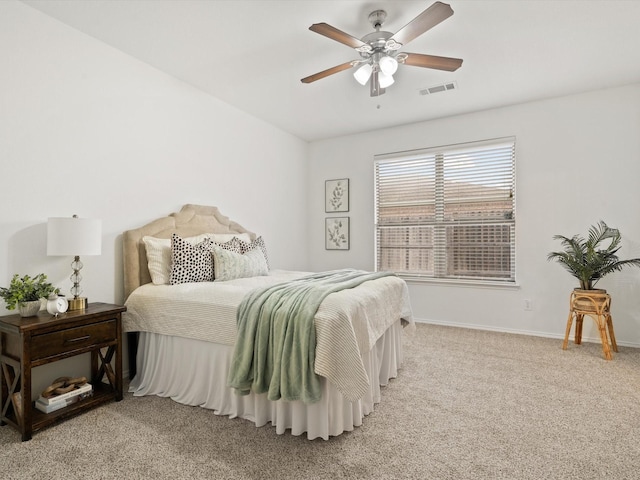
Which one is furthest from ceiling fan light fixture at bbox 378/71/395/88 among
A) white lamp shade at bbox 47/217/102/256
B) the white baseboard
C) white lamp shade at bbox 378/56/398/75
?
the white baseboard

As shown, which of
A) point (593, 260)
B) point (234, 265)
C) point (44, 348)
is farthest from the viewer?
point (593, 260)

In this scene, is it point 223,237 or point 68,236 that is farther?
point 223,237

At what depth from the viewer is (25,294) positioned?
209 centimetres

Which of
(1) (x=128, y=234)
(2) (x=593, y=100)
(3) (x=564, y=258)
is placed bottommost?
(3) (x=564, y=258)

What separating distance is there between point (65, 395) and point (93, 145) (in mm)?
1778

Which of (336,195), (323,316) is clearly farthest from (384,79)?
(336,195)

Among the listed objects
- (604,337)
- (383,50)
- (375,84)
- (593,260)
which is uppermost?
(383,50)

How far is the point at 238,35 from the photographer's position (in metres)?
2.65

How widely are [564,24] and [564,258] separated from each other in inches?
82.4

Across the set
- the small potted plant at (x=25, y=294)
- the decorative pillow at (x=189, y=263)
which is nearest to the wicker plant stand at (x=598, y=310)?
the decorative pillow at (x=189, y=263)

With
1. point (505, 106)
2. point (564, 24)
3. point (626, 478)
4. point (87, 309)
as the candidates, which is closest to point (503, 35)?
point (564, 24)

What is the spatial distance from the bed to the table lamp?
19.6 inches

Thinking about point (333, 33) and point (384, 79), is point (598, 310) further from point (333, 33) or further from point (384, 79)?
point (333, 33)

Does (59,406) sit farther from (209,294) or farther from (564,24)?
(564,24)
